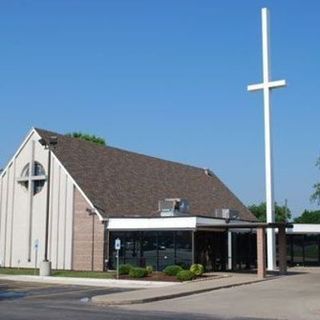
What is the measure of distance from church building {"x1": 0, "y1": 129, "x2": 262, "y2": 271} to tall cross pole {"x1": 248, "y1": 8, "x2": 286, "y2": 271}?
1546 millimetres

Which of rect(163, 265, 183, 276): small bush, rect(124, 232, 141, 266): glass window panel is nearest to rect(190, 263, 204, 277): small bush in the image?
rect(163, 265, 183, 276): small bush

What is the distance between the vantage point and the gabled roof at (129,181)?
1636 inches

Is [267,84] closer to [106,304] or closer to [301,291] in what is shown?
[301,291]

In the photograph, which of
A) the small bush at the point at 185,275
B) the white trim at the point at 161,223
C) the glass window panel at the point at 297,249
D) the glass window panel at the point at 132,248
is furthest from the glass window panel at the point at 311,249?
the small bush at the point at 185,275

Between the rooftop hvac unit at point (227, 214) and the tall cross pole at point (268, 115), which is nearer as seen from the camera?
the tall cross pole at point (268, 115)

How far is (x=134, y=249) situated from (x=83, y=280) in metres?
5.66

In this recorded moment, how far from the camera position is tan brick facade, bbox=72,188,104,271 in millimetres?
39000

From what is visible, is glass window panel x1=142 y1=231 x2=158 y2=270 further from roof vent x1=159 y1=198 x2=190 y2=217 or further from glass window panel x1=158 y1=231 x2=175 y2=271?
roof vent x1=159 y1=198 x2=190 y2=217

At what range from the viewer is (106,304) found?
2230cm

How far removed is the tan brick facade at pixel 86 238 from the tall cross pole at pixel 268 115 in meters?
11.2

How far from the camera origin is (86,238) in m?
39.6

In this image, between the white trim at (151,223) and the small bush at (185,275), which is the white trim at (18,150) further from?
the small bush at (185,275)

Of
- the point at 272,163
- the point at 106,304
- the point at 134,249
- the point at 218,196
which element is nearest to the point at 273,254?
the point at 272,163

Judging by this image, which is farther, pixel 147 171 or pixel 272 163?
pixel 147 171
